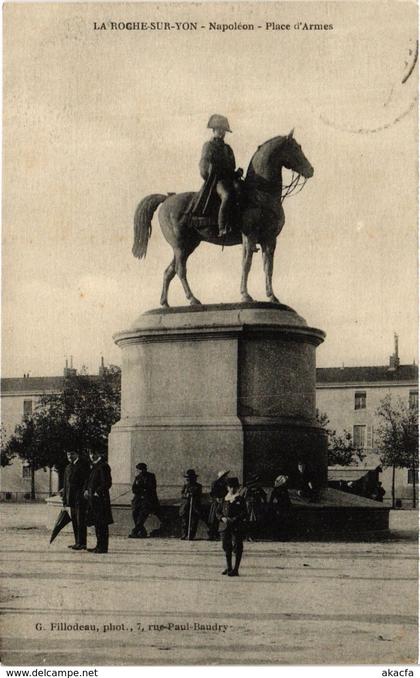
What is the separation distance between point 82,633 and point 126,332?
31.9ft

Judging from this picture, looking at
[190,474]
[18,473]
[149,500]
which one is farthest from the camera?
[18,473]

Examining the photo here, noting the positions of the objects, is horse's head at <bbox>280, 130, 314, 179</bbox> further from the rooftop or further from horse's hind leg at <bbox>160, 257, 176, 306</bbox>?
the rooftop

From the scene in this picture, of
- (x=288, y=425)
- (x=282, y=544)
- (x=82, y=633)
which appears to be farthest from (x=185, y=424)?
(x=82, y=633)

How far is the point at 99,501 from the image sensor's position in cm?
1542

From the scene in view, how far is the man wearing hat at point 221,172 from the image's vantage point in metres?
18.4

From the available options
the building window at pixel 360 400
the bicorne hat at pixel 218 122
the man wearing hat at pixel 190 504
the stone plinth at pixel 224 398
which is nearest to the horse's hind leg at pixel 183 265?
the stone plinth at pixel 224 398

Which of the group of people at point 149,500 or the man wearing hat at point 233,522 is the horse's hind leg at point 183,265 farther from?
the man wearing hat at point 233,522

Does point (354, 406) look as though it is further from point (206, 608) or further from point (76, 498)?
point (206, 608)

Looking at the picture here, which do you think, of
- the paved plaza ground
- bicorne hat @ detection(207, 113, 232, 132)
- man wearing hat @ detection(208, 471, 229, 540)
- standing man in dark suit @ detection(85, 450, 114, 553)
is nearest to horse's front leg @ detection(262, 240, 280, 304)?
bicorne hat @ detection(207, 113, 232, 132)

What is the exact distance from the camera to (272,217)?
1914 cm

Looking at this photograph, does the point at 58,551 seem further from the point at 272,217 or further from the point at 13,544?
the point at 272,217

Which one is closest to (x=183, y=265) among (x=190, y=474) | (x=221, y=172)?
(x=221, y=172)

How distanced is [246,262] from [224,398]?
8.05ft

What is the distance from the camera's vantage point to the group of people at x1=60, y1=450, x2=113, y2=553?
15.4 metres
